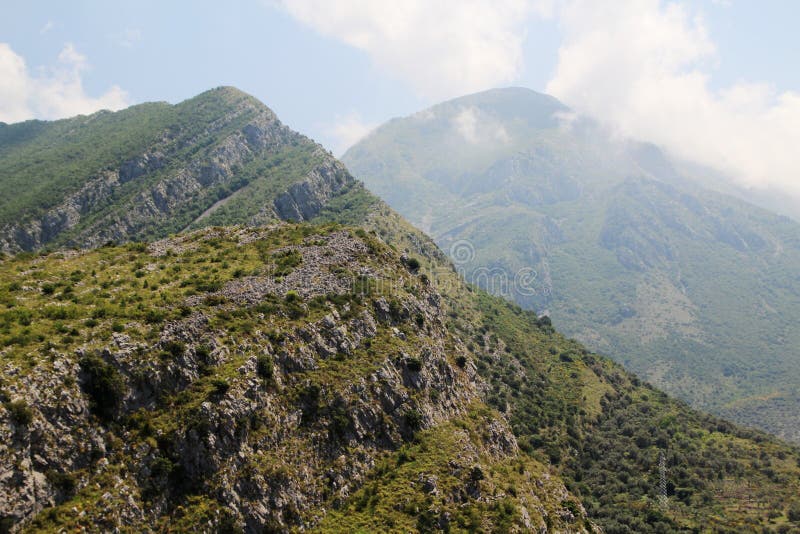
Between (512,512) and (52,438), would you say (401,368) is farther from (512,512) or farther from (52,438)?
(52,438)

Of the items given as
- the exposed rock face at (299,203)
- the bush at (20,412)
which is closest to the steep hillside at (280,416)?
the bush at (20,412)

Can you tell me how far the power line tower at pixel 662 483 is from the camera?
3541 inches

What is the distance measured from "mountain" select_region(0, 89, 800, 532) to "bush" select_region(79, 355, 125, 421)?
0.16 m

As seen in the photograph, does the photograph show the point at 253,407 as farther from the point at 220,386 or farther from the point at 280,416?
the point at 220,386

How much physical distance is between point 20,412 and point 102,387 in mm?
6649

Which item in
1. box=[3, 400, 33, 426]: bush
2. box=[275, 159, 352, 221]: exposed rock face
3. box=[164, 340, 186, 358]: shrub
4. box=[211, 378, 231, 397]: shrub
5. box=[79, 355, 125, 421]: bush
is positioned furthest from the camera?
box=[275, 159, 352, 221]: exposed rock face

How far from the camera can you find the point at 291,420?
172 ft

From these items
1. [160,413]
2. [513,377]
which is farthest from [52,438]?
[513,377]

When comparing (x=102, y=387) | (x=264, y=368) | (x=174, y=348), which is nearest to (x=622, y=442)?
(x=264, y=368)

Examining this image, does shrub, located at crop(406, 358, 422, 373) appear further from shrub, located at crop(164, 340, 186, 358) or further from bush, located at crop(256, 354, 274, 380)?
shrub, located at crop(164, 340, 186, 358)

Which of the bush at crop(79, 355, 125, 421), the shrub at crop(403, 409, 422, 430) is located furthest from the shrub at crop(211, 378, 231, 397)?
the shrub at crop(403, 409, 422, 430)

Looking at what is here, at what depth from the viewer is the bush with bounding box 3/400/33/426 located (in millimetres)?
A: 34906

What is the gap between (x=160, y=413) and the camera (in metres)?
44.2

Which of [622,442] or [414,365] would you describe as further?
[622,442]
